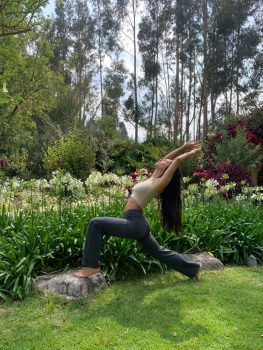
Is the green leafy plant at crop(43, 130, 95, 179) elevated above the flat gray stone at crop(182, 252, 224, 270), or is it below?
above

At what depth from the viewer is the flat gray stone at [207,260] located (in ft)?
16.5

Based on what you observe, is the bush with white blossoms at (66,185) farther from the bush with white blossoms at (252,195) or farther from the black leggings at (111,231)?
the bush with white blossoms at (252,195)

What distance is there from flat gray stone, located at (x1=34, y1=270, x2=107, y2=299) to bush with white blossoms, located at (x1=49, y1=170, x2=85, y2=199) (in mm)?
1330

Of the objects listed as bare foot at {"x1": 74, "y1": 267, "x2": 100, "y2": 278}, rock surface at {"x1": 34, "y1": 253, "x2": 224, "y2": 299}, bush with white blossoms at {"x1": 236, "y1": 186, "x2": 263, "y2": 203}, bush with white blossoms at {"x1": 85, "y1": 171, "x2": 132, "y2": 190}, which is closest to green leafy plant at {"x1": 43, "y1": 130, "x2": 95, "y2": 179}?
bush with white blossoms at {"x1": 236, "y1": 186, "x2": 263, "y2": 203}

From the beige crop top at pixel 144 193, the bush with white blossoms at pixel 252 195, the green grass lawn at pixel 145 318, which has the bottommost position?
the green grass lawn at pixel 145 318

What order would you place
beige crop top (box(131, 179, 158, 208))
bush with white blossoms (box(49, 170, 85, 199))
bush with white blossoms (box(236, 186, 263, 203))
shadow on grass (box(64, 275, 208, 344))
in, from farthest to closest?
bush with white blossoms (box(236, 186, 263, 203)), bush with white blossoms (box(49, 170, 85, 199)), beige crop top (box(131, 179, 158, 208)), shadow on grass (box(64, 275, 208, 344))

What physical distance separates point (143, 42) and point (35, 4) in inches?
1220

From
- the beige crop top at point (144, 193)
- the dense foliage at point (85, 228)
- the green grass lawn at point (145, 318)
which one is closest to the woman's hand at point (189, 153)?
the beige crop top at point (144, 193)

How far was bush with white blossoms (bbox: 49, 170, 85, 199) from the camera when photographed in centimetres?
522

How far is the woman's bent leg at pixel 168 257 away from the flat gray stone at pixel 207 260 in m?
0.53

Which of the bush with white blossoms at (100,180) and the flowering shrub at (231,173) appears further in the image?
the flowering shrub at (231,173)

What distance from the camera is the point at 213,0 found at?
97.1ft

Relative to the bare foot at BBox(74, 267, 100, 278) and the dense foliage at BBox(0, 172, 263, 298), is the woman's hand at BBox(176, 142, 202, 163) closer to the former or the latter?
the dense foliage at BBox(0, 172, 263, 298)

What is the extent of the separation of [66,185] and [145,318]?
2.39m
